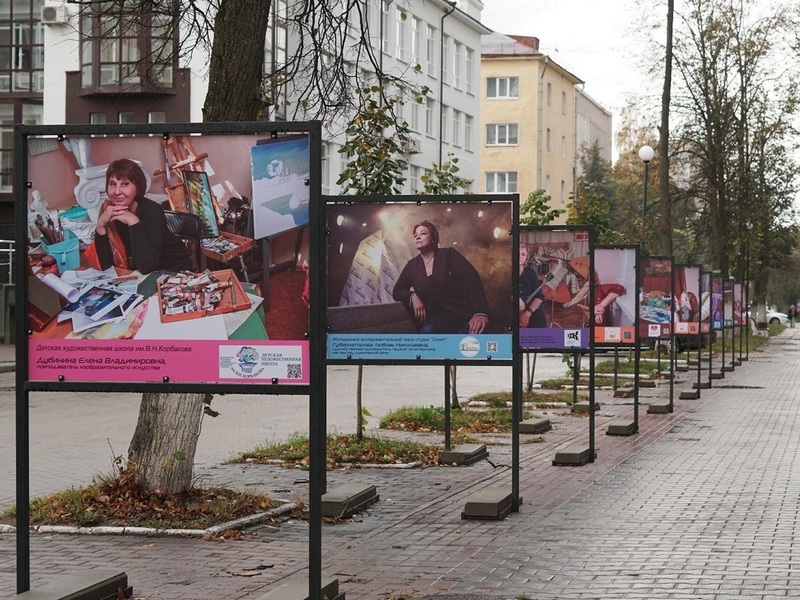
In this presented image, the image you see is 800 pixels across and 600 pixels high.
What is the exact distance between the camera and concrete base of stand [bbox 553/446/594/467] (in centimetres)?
1304

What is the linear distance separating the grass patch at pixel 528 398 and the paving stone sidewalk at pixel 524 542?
650 centimetres

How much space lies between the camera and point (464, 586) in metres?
7.18

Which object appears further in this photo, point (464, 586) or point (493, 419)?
point (493, 419)

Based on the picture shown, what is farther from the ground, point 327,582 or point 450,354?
point 450,354

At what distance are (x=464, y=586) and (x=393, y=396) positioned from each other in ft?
55.0

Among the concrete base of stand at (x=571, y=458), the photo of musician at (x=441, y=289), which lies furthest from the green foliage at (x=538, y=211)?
the photo of musician at (x=441, y=289)

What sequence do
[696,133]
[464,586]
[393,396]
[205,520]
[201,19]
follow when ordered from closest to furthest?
[464,586] → [205,520] → [201,19] → [393,396] → [696,133]

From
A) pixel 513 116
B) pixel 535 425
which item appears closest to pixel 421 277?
pixel 535 425

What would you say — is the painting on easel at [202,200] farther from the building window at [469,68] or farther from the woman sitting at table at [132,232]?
the building window at [469,68]

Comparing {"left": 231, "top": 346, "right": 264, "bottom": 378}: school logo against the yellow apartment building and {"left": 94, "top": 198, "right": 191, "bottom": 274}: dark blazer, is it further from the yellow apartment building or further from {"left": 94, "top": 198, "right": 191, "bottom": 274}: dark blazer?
the yellow apartment building

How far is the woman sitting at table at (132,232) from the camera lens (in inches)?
263

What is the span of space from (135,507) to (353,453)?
4.28 metres

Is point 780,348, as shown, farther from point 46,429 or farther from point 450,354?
point 450,354

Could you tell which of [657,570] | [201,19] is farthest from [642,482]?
[201,19]
